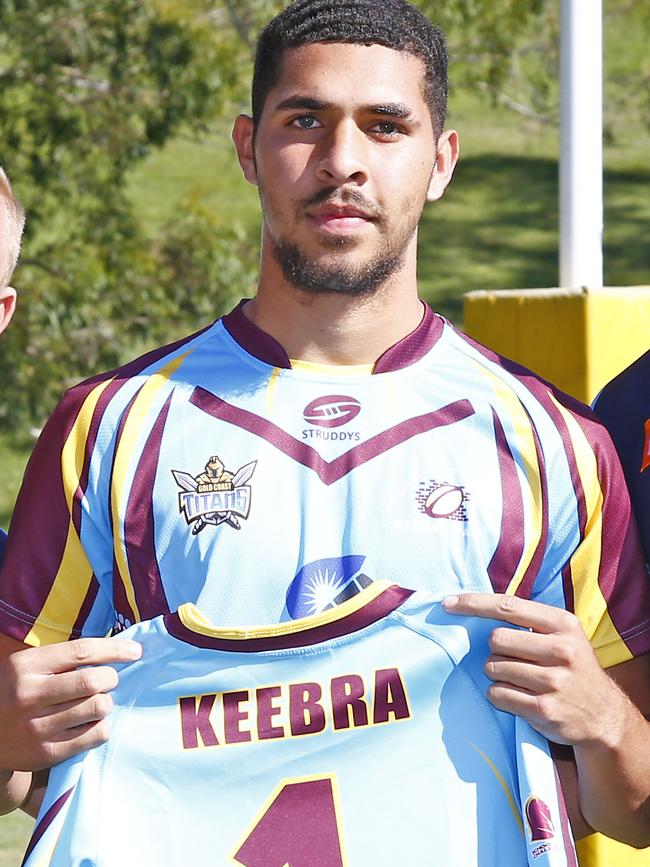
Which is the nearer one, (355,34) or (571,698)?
(571,698)

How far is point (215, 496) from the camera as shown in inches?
91.4

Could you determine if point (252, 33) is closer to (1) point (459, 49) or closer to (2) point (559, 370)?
(1) point (459, 49)

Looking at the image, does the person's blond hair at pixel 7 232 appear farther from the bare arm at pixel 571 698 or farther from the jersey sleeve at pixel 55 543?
the bare arm at pixel 571 698

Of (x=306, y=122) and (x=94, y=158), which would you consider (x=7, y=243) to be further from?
(x=94, y=158)

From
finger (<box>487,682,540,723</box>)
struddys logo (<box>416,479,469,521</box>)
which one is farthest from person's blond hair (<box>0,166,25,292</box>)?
finger (<box>487,682,540,723</box>)

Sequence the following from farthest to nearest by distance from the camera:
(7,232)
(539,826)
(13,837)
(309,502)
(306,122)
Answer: (13,837) < (7,232) < (306,122) < (309,502) < (539,826)

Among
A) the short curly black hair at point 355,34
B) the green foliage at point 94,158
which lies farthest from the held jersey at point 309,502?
the green foliage at point 94,158

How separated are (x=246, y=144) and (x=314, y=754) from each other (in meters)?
1.10

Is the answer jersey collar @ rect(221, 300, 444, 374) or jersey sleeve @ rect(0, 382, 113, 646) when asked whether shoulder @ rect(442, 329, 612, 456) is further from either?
jersey sleeve @ rect(0, 382, 113, 646)

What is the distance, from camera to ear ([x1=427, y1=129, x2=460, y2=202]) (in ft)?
8.38

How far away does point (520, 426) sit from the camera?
94.3 inches

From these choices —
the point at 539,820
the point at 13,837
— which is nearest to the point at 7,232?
the point at 539,820

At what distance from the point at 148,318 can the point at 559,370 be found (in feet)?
18.2

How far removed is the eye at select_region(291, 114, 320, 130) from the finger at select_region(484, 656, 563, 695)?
0.95m
